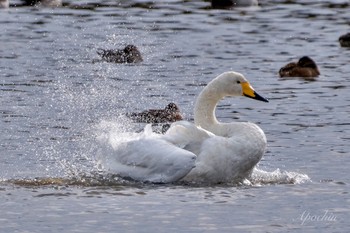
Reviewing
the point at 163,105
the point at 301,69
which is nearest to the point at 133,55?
the point at 301,69

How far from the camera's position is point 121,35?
31.6 m

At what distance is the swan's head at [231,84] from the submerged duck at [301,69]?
28.5 feet

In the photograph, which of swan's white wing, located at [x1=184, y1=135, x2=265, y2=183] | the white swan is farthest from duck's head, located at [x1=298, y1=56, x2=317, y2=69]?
swan's white wing, located at [x1=184, y1=135, x2=265, y2=183]

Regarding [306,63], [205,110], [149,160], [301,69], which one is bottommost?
[301,69]

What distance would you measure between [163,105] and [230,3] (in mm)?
17408

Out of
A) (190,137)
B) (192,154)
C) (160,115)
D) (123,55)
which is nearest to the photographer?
(192,154)

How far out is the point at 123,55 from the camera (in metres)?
27.3

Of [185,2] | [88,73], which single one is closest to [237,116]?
[88,73]

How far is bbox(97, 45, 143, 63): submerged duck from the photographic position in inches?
1054

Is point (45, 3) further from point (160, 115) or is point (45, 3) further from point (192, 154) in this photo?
point (192, 154)

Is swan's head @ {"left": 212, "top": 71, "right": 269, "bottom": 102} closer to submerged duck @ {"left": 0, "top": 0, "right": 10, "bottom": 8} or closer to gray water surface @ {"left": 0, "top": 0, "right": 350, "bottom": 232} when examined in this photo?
gray water surface @ {"left": 0, "top": 0, "right": 350, "bottom": 232}

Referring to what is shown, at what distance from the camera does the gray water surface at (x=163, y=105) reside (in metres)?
13.5

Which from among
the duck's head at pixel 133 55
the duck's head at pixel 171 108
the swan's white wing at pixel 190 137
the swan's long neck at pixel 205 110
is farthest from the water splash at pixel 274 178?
the duck's head at pixel 133 55

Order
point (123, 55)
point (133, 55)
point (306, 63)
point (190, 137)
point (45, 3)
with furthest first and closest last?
point (45, 3) → point (123, 55) → point (133, 55) → point (306, 63) → point (190, 137)
